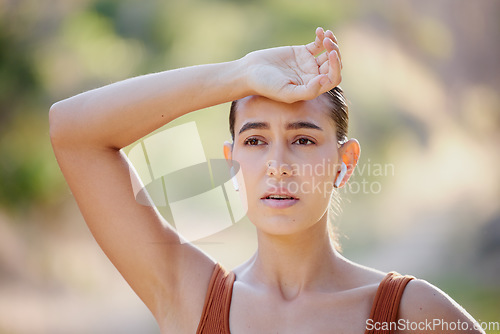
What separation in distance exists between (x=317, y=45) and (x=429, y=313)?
66 centimetres

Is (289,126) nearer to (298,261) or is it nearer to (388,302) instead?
Answer: (298,261)

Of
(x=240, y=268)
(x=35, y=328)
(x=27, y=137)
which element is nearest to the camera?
(x=240, y=268)

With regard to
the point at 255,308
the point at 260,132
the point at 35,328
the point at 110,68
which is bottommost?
the point at 35,328

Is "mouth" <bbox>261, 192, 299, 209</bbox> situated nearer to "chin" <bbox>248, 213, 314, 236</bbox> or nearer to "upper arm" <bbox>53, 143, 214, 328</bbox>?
"chin" <bbox>248, 213, 314, 236</bbox>

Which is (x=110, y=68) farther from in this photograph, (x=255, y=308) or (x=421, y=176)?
(x=255, y=308)

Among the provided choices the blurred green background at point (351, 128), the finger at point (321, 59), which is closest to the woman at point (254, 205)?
the finger at point (321, 59)

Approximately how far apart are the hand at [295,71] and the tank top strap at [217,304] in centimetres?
48

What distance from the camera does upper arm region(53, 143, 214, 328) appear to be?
5.01ft

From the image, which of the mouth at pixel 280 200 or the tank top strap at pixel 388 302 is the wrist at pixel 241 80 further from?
the tank top strap at pixel 388 302

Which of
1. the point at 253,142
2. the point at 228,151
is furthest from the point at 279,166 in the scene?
the point at 228,151

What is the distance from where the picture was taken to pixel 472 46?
7.10 m

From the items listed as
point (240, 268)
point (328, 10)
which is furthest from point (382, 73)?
point (240, 268)

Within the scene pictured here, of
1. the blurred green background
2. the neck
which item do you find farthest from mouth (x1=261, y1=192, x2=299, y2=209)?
the blurred green background

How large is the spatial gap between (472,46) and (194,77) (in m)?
6.31
